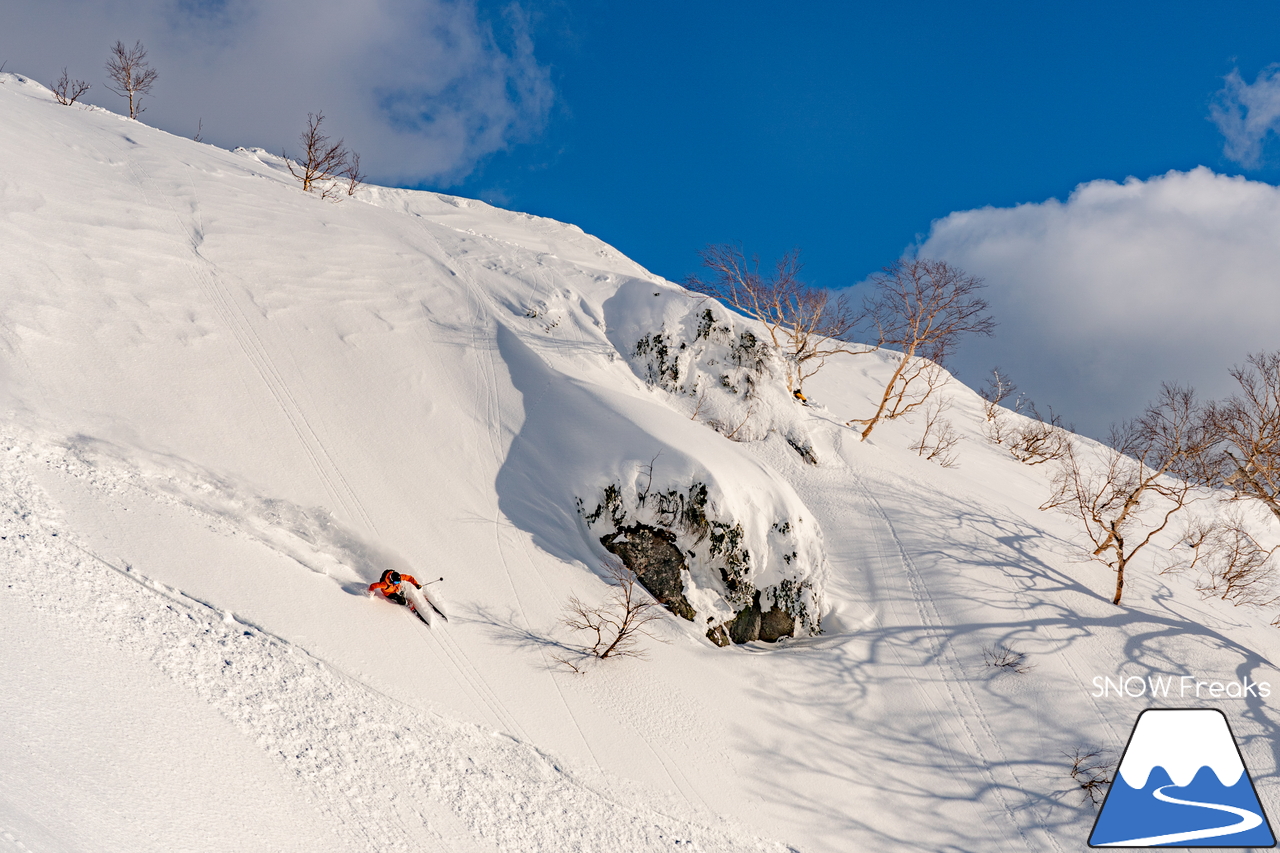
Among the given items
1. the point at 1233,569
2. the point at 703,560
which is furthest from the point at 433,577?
the point at 1233,569

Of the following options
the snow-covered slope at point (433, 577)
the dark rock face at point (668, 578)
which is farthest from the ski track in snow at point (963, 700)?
the dark rock face at point (668, 578)

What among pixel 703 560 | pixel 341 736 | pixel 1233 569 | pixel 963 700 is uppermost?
pixel 1233 569

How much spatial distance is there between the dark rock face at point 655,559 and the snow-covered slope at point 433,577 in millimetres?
364

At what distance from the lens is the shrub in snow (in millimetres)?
11047

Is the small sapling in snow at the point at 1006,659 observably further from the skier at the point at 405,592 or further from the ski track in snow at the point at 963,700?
the skier at the point at 405,592

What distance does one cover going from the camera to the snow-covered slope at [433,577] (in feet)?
20.1

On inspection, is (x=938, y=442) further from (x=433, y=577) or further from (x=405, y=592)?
(x=405, y=592)

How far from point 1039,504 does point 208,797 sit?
18.6 meters

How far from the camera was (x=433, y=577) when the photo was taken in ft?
30.7

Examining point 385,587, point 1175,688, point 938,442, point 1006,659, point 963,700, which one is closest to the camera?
point 385,587

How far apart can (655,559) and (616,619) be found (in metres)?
1.30

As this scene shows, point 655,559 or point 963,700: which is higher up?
point 655,559

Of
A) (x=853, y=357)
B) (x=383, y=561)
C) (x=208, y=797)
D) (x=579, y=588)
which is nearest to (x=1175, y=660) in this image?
(x=579, y=588)

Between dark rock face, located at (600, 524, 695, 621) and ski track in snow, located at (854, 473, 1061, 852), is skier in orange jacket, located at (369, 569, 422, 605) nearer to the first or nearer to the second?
dark rock face, located at (600, 524, 695, 621)
